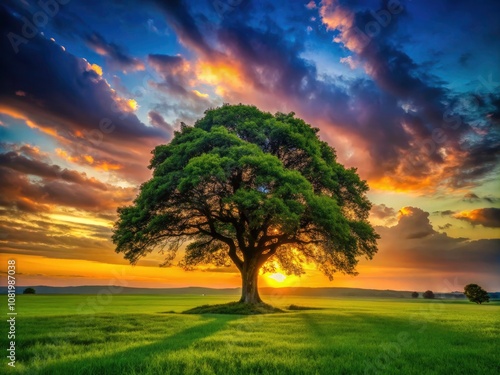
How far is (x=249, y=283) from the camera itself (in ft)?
109

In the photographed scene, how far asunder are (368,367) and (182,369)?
4.40m

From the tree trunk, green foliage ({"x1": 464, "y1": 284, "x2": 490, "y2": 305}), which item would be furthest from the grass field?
green foliage ({"x1": 464, "y1": 284, "x2": 490, "y2": 305})

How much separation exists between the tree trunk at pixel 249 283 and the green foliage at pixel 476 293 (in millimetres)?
54990

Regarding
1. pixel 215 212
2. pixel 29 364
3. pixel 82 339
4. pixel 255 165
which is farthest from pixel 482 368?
pixel 215 212

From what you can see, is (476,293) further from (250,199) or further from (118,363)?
(118,363)

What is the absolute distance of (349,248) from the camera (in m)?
30.3

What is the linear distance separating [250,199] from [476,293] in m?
63.4

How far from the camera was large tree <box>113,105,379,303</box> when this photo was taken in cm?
2669

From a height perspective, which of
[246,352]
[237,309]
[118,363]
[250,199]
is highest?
[250,199]

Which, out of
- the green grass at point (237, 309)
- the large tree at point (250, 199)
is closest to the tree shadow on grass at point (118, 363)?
the large tree at point (250, 199)

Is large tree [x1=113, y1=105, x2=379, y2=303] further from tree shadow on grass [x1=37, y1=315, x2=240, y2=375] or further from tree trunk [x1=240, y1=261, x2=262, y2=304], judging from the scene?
tree shadow on grass [x1=37, y1=315, x2=240, y2=375]

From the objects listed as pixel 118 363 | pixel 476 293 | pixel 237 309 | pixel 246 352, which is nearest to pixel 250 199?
pixel 237 309

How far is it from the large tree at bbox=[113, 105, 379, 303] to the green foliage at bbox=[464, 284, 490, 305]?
47.8m

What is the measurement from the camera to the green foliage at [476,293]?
6762 cm
